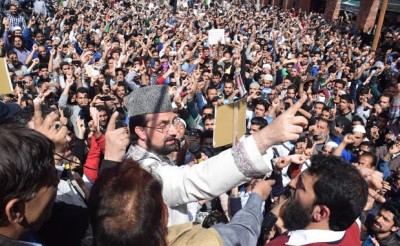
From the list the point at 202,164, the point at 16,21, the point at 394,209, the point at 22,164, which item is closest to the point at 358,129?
the point at 394,209

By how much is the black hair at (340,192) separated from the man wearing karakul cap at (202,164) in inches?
24.7

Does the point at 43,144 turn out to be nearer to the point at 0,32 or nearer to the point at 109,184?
the point at 109,184

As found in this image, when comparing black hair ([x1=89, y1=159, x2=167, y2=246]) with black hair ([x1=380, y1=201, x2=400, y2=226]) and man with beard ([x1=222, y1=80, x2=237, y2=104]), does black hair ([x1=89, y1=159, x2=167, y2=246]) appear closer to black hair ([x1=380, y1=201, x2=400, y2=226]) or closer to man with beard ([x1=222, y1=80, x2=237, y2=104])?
black hair ([x1=380, y1=201, x2=400, y2=226])

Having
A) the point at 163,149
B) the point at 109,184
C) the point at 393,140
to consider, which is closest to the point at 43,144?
the point at 109,184

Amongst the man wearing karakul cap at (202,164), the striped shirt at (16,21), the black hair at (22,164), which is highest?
the black hair at (22,164)

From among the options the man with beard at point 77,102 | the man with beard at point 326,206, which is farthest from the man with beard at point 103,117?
the man with beard at point 326,206

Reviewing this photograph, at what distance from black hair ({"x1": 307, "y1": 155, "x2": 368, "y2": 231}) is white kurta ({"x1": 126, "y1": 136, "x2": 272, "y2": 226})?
2.07ft

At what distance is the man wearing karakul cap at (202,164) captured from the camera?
144cm

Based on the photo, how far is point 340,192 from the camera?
6.32ft

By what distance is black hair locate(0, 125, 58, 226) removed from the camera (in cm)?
105

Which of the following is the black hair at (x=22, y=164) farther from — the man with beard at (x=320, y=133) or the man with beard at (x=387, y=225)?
the man with beard at (x=320, y=133)

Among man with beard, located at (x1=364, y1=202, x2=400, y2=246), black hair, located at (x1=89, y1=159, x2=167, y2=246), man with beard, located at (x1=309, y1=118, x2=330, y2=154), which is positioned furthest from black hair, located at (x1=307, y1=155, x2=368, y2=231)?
man with beard, located at (x1=309, y1=118, x2=330, y2=154)

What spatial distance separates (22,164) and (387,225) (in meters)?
2.87

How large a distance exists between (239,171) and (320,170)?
779 mm
